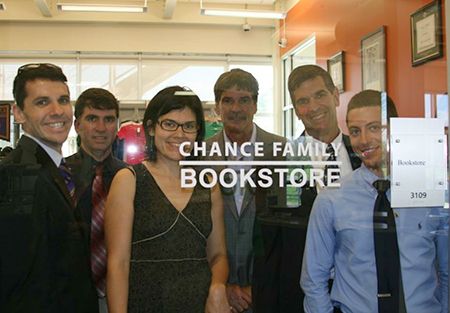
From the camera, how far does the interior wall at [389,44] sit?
6.30 ft

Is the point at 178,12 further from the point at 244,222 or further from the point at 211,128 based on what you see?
the point at 244,222

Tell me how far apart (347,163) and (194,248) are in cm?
70

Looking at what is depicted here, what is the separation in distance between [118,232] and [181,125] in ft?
1.44

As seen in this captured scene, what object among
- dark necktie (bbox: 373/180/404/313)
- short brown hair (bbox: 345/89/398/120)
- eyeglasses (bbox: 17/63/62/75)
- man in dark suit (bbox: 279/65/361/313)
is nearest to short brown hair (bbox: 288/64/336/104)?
man in dark suit (bbox: 279/65/361/313)

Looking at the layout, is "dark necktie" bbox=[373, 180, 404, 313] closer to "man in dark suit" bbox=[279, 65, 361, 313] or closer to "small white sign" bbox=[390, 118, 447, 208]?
"small white sign" bbox=[390, 118, 447, 208]

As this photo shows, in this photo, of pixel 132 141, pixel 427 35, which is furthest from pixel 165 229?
pixel 427 35

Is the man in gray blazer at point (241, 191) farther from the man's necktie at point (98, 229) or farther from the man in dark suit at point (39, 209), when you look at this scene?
the man in dark suit at point (39, 209)

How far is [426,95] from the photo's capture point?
2.01 m

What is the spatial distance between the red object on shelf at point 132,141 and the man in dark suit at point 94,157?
3 cm

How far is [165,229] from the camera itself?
1725 millimetres

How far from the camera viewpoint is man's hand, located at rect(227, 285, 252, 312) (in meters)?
1.81

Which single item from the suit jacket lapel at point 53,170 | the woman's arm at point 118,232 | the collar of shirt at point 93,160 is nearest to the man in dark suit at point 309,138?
the woman's arm at point 118,232

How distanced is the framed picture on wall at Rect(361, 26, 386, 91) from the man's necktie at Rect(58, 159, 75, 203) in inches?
47.0

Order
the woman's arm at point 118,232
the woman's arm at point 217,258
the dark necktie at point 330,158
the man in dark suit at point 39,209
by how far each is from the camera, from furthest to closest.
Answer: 1. the dark necktie at point 330,158
2. the woman's arm at point 217,258
3. the woman's arm at point 118,232
4. the man in dark suit at point 39,209
